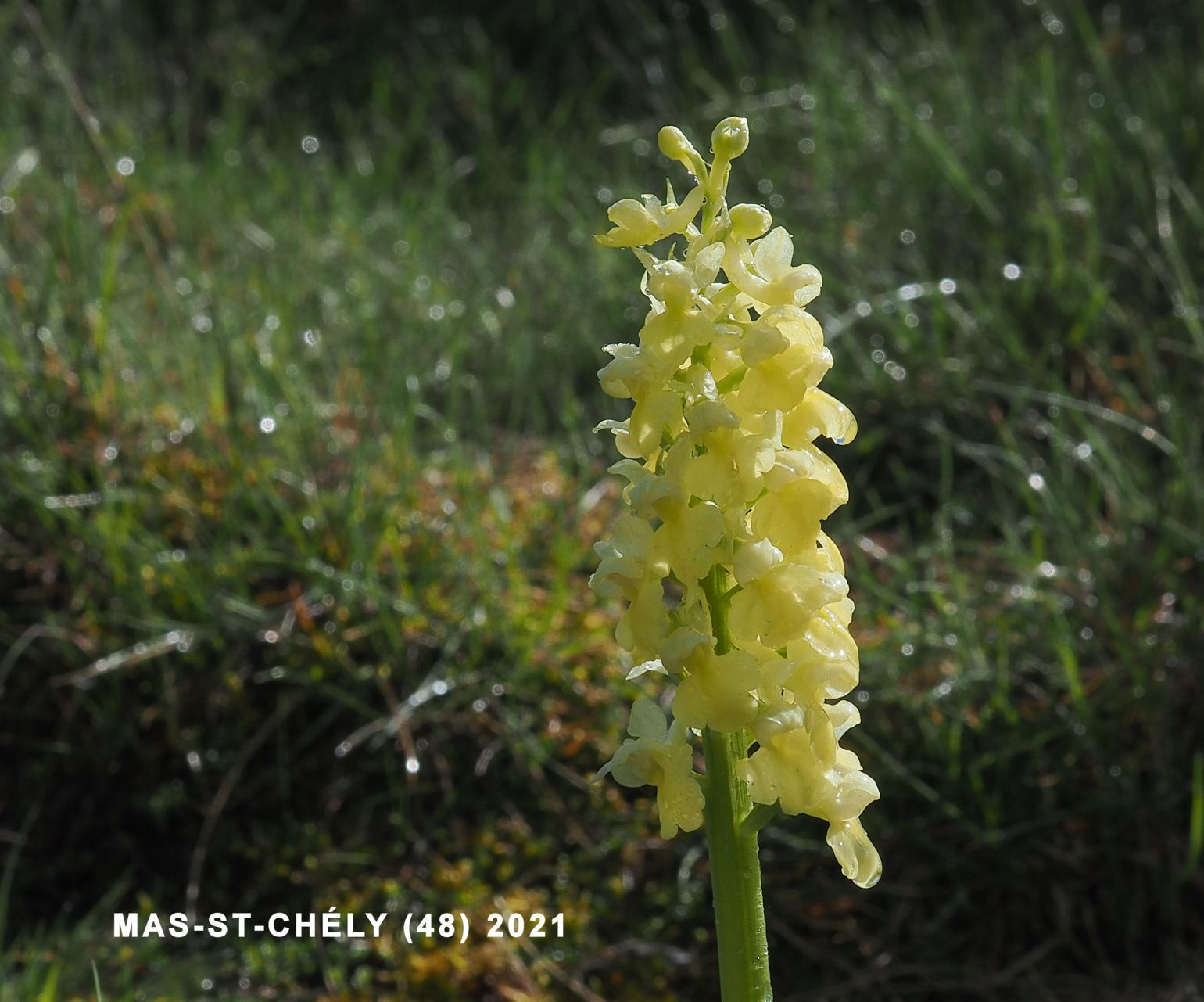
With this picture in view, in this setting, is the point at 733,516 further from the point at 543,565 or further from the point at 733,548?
the point at 543,565

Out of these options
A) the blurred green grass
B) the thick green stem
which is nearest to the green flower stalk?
the thick green stem

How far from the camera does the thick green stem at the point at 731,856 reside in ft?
3.65

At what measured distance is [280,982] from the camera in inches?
88.4

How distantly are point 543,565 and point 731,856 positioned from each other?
65.6 inches

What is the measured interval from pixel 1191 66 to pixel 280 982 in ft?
10.6

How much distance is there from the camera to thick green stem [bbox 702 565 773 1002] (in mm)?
1113

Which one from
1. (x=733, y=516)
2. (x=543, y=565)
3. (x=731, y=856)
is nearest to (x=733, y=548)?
(x=733, y=516)

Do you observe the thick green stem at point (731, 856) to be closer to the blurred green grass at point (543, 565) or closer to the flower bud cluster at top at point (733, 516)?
the flower bud cluster at top at point (733, 516)

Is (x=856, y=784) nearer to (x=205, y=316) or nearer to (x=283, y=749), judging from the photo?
(x=283, y=749)

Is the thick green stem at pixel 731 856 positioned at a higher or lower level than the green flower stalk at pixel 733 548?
lower

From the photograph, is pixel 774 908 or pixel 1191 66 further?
pixel 1191 66

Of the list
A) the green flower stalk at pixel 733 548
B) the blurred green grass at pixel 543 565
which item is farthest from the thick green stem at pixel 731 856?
the blurred green grass at pixel 543 565

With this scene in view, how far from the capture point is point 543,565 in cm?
276

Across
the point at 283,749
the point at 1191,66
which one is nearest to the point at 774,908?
the point at 283,749
